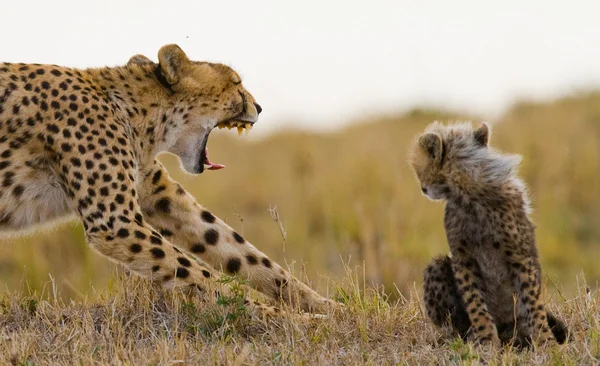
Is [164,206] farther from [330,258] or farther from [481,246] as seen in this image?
[330,258]

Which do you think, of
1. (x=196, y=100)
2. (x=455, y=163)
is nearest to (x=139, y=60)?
(x=196, y=100)

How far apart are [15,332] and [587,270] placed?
6.10m

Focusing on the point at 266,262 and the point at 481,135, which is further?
the point at 266,262

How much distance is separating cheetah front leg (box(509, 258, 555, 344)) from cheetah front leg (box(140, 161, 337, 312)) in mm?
1355

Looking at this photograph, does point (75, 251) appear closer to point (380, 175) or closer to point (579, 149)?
point (380, 175)

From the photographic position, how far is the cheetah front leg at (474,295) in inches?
165

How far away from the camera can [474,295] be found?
4262 mm

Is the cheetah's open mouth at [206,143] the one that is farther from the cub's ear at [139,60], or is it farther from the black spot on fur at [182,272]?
the black spot on fur at [182,272]

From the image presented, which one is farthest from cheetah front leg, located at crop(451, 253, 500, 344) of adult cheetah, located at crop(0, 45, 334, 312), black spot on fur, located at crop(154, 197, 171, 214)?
black spot on fur, located at crop(154, 197, 171, 214)

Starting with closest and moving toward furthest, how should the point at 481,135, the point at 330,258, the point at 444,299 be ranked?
the point at 444,299
the point at 481,135
the point at 330,258

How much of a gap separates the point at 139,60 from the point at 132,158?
664mm

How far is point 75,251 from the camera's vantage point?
8266 mm

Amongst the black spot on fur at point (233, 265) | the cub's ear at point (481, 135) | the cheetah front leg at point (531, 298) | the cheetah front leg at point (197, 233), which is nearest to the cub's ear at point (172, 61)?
the cheetah front leg at point (197, 233)

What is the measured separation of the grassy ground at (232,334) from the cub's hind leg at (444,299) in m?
0.06
